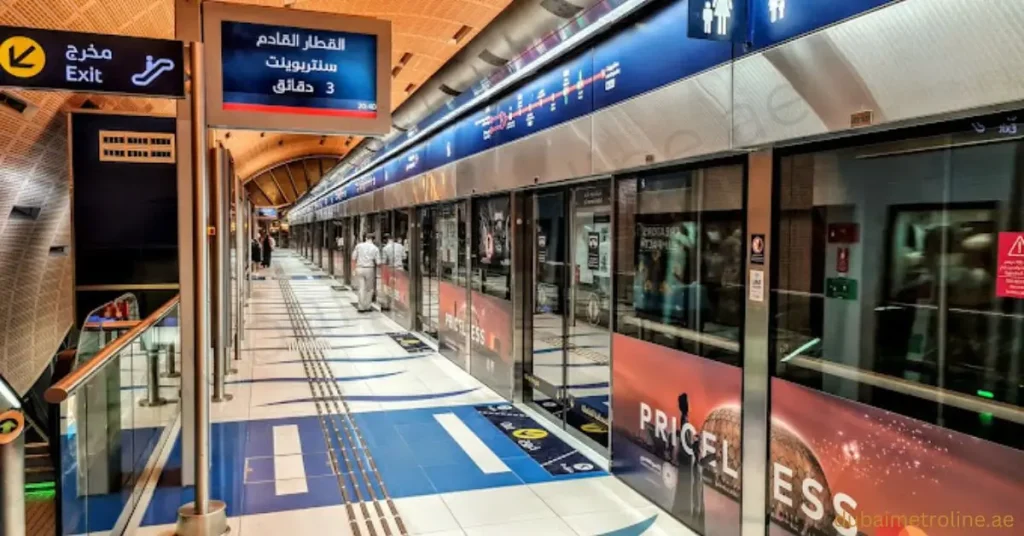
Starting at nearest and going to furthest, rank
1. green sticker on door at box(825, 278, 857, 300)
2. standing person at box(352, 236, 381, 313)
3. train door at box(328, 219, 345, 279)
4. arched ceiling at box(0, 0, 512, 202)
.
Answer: green sticker on door at box(825, 278, 857, 300) < arched ceiling at box(0, 0, 512, 202) < standing person at box(352, 236, 381, 313) < train door at box(328, 219, 345, 279)

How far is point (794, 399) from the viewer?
2922mm

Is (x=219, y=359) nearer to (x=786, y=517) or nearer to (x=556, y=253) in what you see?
(x=556, y=253)

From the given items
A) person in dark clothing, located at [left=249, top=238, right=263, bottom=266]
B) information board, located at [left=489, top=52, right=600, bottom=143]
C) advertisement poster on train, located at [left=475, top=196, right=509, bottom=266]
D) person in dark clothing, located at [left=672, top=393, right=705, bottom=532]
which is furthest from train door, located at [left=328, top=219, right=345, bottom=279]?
person in dark clothing, located at [left=672, top=393, right=705, bottom=532]

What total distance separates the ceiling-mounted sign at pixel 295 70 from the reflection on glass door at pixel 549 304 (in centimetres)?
193

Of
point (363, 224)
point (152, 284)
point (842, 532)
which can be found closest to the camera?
point (842, 532)

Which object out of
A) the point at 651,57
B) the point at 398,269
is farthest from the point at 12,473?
the point at 398,269

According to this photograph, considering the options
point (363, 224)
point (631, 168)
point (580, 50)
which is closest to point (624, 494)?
point (631, 168)

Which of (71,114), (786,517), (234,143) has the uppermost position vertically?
(234,143)

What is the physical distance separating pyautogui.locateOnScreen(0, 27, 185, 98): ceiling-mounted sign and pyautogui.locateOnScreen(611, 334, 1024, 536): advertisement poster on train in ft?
9.43

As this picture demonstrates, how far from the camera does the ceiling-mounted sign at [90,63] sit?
3018mm

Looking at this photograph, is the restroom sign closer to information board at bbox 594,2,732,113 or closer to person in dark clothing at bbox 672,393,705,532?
information board at bbox 594,2,732,113

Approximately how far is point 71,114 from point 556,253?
4134 mm

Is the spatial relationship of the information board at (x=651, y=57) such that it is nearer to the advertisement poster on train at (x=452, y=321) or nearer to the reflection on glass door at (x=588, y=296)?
the reflection on glass door at (x=588, y=296)

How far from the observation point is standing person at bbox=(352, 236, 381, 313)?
13.1 meters
